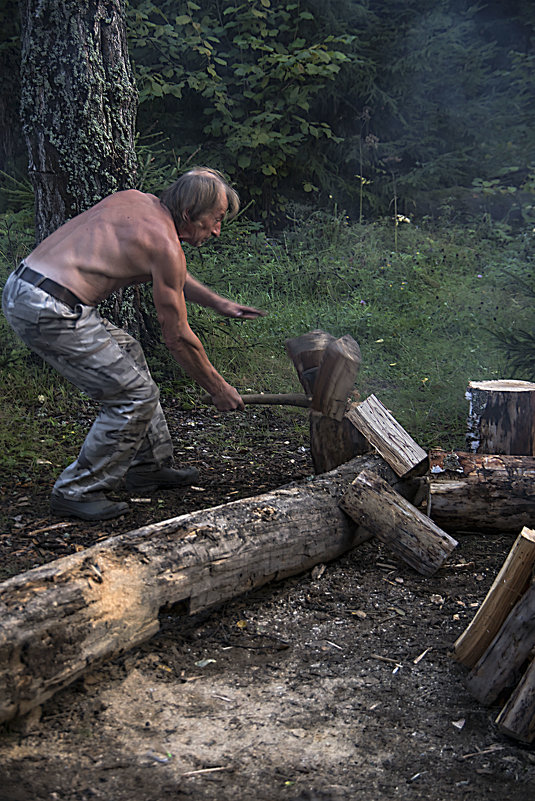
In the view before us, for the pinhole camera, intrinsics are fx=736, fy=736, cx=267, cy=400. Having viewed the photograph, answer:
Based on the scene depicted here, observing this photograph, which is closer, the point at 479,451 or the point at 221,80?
the point at 479,451

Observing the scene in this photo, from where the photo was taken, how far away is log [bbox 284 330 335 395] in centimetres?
428

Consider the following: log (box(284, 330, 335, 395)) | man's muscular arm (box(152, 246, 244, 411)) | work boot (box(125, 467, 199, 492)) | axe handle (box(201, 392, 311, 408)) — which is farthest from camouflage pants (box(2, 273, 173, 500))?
log (box(284, 330, 335, 395))

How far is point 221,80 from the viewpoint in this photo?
1049 cm

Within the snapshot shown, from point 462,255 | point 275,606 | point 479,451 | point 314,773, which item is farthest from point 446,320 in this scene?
point 314,773

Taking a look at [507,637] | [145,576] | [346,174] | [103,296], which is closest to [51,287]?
[103,296]

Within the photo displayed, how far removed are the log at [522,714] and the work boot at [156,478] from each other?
259 centimetres

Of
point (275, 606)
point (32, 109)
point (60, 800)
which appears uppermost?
point (32, 109)

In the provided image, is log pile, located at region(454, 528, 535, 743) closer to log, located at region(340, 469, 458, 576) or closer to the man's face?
log, located at region(340, 469, 458, 576)

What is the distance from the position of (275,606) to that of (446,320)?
18.1 ft

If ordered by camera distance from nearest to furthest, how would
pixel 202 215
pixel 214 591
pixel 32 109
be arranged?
pixel 214 591, pixel 202 215, pixel 32 109

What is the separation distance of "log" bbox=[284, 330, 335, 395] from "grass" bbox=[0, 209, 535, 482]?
1548 mm

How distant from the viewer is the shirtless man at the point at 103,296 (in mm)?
3770

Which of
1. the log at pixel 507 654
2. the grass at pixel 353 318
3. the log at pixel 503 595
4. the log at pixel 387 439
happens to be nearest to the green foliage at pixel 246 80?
the grass at pixel 353 318

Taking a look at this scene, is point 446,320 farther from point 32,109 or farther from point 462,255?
point 32,109
